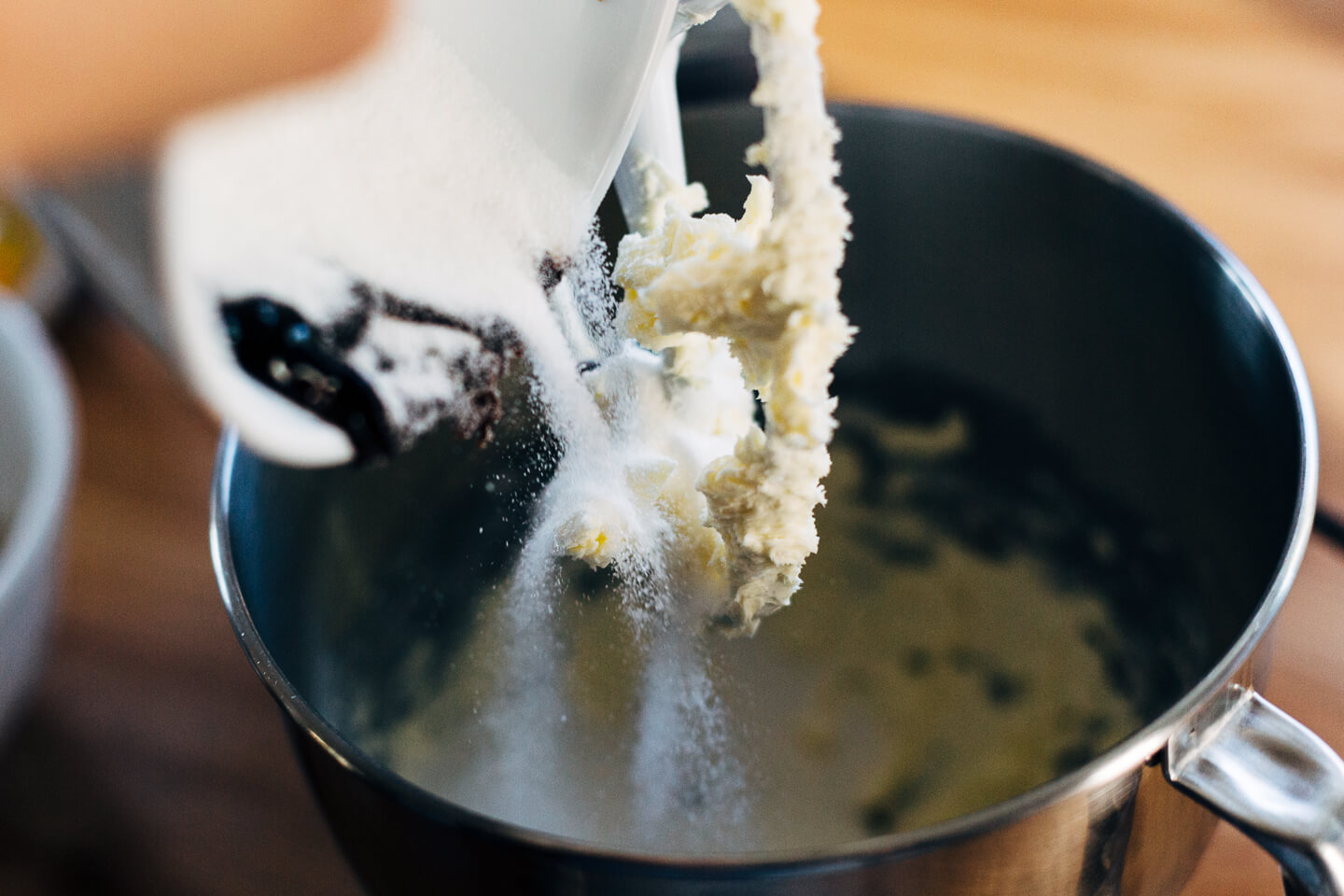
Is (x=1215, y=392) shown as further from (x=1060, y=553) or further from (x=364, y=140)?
(x=364, y=140)

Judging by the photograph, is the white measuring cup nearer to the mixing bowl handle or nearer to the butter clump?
the butter clump

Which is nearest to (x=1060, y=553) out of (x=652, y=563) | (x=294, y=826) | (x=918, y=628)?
(x=918, y=628)

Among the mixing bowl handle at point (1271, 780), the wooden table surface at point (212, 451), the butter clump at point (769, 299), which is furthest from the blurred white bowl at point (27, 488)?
the mixing bowl handle at point (1271, 780)

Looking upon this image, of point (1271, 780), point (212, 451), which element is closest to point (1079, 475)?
point (1271, 780)

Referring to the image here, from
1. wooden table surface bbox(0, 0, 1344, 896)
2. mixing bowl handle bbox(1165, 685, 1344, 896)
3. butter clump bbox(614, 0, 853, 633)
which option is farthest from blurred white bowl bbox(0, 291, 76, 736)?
mixing bowl handle bbox(1165, 685, 1344, 896)

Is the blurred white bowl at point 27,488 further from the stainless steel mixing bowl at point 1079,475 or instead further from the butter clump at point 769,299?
the butter clump at point 769,299
